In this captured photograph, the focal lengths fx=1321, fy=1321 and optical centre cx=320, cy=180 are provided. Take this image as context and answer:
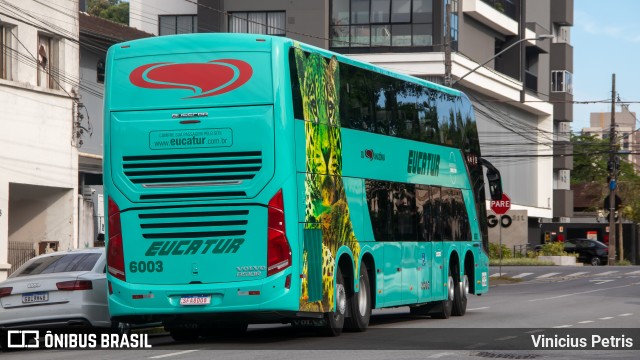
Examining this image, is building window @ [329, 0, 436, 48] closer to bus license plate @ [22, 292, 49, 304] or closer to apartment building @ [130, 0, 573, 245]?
apartment building @ [130, 0, 573, 245]

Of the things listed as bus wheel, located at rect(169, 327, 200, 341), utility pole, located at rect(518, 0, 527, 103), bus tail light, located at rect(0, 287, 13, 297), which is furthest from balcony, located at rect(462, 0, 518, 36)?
bus tail light, located at rect(0, 287, 13, 297)

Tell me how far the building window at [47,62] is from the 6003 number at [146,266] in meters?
15.8

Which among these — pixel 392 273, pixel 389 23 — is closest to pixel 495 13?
pixel 389 23

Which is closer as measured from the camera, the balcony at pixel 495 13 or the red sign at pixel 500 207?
the red sign at pixel 500 207

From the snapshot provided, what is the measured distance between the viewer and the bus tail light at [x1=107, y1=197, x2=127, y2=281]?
1767 cm

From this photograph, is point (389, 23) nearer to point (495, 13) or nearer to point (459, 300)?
point (495, 13)

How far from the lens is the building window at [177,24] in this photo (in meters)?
65.9

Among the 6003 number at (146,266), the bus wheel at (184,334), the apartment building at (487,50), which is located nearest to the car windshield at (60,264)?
the 6003 number at (146,266)

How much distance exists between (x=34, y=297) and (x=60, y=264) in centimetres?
94

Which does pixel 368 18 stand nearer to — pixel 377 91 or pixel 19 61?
pixel 19 61

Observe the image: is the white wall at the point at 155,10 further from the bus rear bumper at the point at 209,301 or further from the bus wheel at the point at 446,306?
the bus rear bumper at the point at 209,301

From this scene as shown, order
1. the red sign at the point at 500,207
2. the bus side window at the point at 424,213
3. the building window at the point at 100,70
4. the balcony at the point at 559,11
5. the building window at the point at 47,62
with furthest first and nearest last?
the balcony at the point at 559,11, the building window at the point at 100,70, the red sign at the point at 500,207, the building window at the point at 47,62, the bus side window at the point at 424,213

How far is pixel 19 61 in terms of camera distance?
31.4m

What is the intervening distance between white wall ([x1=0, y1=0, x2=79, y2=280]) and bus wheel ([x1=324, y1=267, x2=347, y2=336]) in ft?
45.5
